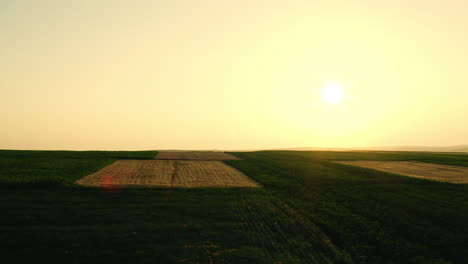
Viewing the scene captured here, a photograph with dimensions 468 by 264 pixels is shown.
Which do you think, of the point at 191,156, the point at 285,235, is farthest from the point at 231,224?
the point at 191,156

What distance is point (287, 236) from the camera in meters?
14.2

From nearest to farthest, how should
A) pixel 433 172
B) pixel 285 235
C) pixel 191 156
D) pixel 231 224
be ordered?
pixel 285 235 → pixel 231 224 → pixel 433 172 → pixel 191 156

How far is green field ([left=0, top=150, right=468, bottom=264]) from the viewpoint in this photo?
12.1m

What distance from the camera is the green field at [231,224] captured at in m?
12.1

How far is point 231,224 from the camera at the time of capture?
51.5 feet

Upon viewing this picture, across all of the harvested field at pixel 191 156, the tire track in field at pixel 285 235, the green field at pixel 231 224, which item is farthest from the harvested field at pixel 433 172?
the harvested field at pixel 191 156

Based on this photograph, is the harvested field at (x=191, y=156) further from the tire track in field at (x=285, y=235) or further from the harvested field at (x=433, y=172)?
the tire track in field at (x=285, y=235)

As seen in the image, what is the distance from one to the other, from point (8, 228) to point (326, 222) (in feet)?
50.6

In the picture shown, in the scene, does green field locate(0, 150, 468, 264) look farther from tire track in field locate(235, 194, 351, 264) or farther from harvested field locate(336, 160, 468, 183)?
harvested field locate(336, 160, 468, 183)

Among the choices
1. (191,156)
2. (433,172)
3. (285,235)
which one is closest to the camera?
(285,235)

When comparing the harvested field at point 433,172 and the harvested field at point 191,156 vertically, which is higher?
the harvested field at point 191,156

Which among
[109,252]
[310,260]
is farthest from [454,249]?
[109,252]

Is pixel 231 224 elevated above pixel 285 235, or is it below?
above

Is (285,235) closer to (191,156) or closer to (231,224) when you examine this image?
(231,224)
